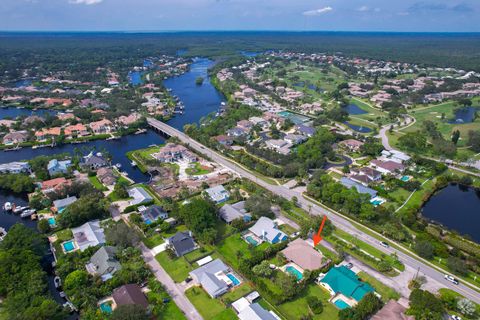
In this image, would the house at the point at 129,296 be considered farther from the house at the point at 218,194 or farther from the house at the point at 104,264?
the house at the point at 218,194

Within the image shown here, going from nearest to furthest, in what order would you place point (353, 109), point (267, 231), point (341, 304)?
point (341, 304) < point (267, 231) < point (353, 109)

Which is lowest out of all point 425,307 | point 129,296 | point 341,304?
point 341,304

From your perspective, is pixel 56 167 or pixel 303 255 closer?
pixel 303 255

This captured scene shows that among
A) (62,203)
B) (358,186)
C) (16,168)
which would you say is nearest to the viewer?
(62,203)

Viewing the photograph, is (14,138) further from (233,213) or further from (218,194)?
(233,213)

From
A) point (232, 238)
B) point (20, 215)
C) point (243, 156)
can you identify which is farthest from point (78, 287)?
point (243, 156)

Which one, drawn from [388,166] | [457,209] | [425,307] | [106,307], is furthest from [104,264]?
[457,209]

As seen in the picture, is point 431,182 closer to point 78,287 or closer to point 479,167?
point 479,167
